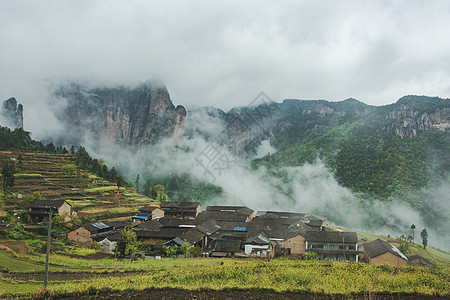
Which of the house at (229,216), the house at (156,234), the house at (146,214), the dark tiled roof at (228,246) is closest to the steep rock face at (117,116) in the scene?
the house at (229,216)

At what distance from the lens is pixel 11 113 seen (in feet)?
349

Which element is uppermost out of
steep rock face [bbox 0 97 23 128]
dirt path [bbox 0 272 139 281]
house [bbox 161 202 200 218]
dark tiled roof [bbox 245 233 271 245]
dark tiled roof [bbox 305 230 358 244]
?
steep rock face [bbox 0 97 23 128]

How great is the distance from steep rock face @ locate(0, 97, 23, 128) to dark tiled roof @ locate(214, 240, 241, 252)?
107 meters

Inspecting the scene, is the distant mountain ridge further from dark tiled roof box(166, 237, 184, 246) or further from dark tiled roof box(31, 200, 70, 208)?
dark tiled roof box(31, 200, 70, 208)

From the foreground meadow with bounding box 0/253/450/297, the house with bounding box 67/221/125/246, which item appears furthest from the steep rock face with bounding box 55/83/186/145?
the foreground meadow with bounding box 0/253/450/297

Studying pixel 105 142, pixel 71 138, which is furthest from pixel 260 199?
pixel 71 138

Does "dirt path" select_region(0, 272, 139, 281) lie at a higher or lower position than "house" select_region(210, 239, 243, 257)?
higher

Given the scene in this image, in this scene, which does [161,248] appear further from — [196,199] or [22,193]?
[196,199]

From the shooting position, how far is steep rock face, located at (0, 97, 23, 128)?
105438 mm

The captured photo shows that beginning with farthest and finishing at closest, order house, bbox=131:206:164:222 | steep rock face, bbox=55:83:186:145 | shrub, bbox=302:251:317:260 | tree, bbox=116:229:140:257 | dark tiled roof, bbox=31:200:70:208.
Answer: steep rock face, bbox=55:83:186:145
house, bbox=131:206:164:222
dark tiled roof, bbox=31:200:70:208
shrub, bbox=302:251:317:260
tree, bbox=116:229:140:257

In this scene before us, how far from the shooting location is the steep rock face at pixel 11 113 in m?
105

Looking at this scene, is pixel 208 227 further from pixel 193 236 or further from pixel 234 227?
pixel 193 236

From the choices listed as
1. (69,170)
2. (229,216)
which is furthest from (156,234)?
(69,170)

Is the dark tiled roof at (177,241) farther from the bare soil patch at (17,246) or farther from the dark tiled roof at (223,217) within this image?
the bare soil patch at (17,246)
